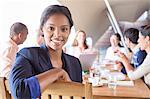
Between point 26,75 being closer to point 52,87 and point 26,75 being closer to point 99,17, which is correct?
point 52,87

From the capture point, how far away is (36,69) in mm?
1100

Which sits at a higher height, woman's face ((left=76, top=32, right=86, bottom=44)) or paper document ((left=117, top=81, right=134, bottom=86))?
woman's face ((left=76, top=32, right=86, bottom=44))

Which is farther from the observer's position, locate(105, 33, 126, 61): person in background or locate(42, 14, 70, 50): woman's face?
locate(105, 33, 126, 61): person in background

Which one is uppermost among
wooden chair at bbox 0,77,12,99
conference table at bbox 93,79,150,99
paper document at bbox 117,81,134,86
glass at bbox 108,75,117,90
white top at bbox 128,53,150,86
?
wooden chair at bbox 0,77,12,99

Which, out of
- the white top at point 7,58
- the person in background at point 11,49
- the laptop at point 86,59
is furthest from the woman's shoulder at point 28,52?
the white top at point 7,58

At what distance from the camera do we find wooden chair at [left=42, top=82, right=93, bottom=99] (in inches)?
41.4

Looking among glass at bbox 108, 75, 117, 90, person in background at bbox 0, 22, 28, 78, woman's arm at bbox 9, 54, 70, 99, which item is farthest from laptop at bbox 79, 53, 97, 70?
woman's arm at bbox 9, 54, 70, 99

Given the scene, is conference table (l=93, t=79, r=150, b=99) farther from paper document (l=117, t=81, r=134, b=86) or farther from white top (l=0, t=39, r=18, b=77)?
white top (l=0, t=39, r=18, b=77)

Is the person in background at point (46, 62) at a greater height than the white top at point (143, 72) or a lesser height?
greater

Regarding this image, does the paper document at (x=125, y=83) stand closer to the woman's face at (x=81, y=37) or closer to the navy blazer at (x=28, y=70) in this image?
the navy blazer at (x=28, y=70)

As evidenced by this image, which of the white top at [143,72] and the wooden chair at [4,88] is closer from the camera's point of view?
the wooden chair at [4,88]

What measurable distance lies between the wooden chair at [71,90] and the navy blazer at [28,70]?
3.0 inches

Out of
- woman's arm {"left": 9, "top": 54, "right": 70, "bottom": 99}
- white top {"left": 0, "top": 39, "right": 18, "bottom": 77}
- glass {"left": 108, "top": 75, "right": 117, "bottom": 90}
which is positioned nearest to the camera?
woman's arm {"left": 9, "top": 54, "right": 70, "bottom": 99}

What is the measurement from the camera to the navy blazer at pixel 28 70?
992 mm
